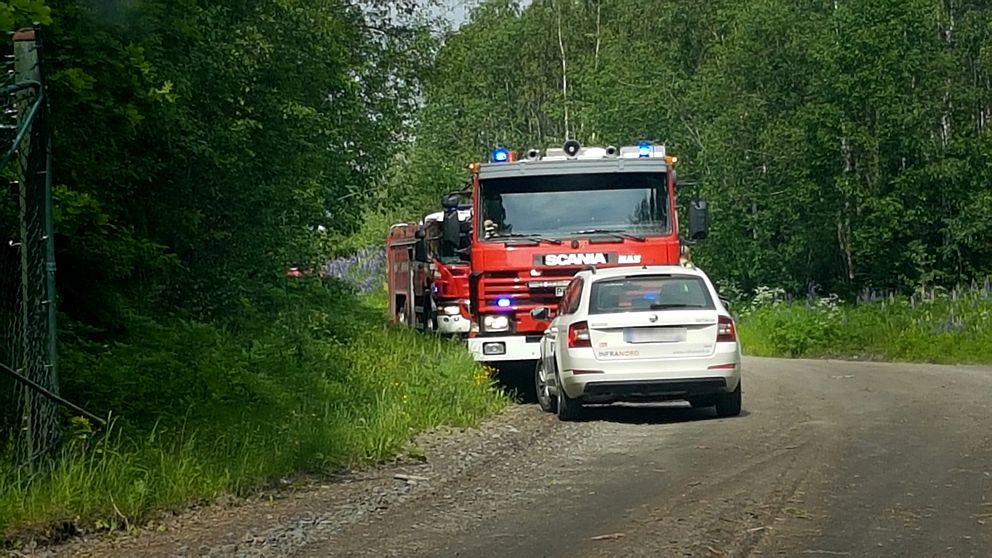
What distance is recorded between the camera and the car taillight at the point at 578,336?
15.3 meters

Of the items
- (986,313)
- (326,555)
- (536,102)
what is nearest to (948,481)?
(326,555)

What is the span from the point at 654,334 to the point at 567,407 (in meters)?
1.33

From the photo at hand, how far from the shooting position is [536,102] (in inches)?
2469

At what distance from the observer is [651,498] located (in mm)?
10070

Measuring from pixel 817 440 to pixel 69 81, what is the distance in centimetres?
722

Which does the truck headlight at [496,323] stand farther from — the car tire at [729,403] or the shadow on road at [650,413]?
the car tire at [729,403]

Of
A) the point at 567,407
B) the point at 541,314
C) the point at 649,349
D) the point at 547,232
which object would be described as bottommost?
the point at 567,407

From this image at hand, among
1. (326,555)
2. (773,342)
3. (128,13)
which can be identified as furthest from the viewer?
(773,342)

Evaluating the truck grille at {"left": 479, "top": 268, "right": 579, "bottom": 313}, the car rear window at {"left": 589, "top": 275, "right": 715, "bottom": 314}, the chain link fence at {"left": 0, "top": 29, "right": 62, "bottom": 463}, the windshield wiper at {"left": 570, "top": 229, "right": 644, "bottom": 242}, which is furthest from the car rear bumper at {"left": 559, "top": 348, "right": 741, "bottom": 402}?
the chain link fence at {"left": 0, "top": 29, "right": 62, "bottom": 463}

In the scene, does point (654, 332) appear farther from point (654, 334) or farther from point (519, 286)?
point (519, 286)

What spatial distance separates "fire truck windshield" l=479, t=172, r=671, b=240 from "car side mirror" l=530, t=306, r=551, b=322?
100 cm

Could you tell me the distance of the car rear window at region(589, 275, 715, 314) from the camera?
613 inches

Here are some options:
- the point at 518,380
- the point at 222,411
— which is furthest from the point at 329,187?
the point at 222,411

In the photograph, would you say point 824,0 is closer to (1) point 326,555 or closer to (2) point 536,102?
(2) point 536,102
